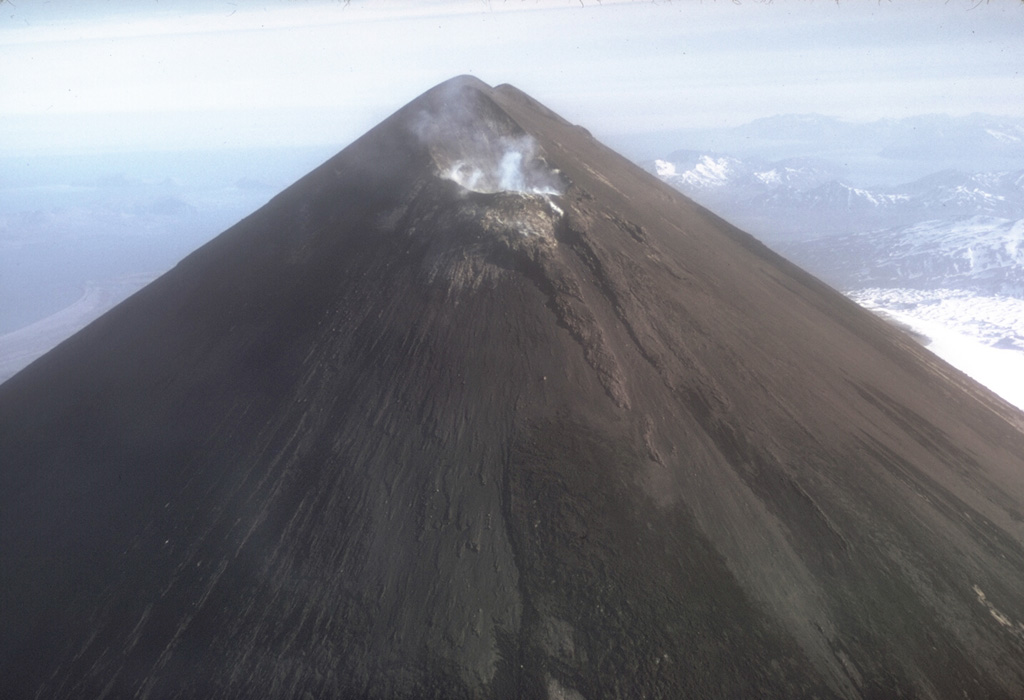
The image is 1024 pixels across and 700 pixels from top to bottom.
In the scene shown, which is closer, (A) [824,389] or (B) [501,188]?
(A) [824,389]

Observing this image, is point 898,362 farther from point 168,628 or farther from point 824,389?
Answer: point 168,628

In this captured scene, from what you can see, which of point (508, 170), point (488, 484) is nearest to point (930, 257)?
point (508, 170)

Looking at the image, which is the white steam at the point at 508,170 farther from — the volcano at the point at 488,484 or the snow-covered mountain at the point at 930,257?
the snow-covered mountain at the point at 930,257

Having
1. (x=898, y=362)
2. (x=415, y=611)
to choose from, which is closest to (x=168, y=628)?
(x=415, y=611)

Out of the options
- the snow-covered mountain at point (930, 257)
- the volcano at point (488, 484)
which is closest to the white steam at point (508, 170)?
the volcano at point (488, 484)

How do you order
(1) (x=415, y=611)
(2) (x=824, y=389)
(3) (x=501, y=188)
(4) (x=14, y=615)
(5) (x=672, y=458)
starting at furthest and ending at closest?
(3) (x=501, y=188)
(2) (x=824, y=389)
(5) (x=672, y=458)
(4) (x=14, y=615)
(1) (x=415, y=611)

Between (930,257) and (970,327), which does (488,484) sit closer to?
(970,327)

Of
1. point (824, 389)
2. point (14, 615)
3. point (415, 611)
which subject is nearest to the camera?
point (415, 611)
